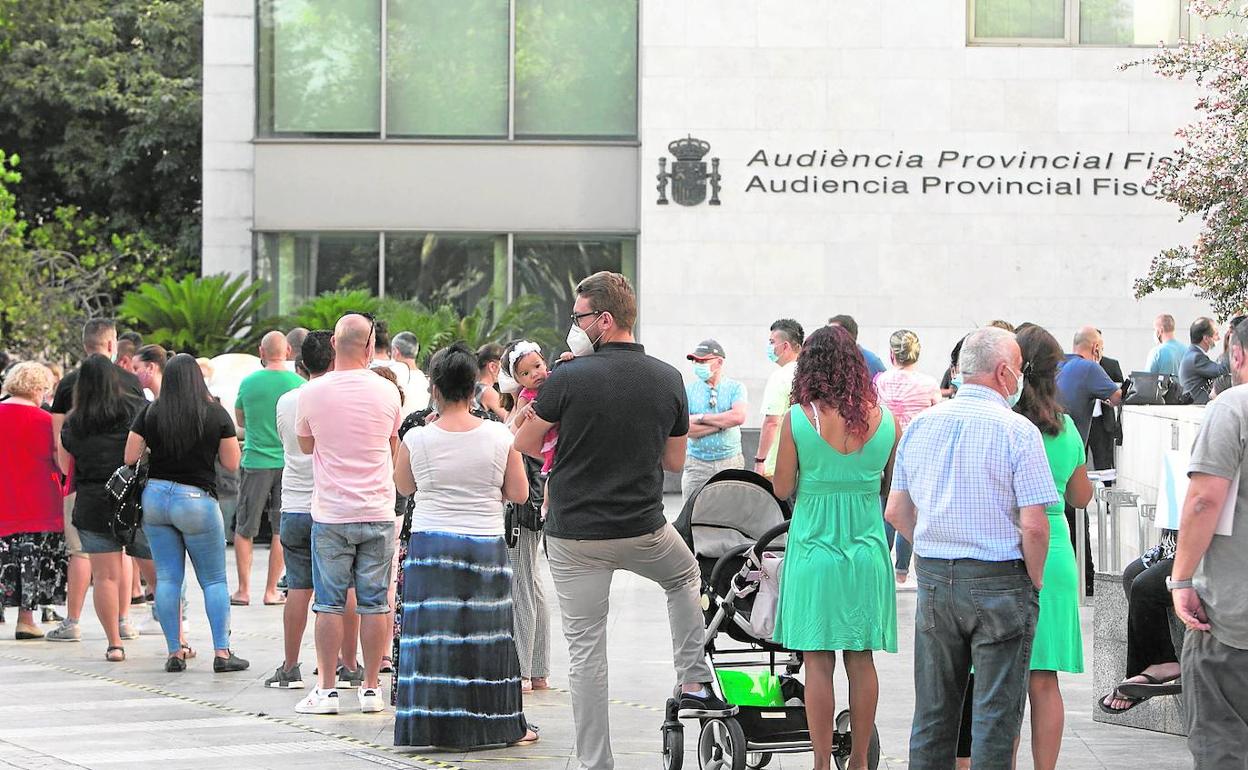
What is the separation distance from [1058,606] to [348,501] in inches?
147

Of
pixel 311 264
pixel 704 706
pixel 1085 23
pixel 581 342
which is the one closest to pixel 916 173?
pixel 1085 23

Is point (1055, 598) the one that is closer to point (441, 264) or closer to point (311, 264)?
point (441, 264)

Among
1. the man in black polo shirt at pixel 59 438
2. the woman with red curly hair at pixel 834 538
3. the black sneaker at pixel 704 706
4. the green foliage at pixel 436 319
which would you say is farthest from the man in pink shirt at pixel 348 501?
the green foliage at pixel 436 319

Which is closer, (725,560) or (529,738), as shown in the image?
(725,560)

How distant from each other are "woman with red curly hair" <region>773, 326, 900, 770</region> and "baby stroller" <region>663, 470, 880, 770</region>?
0.22m

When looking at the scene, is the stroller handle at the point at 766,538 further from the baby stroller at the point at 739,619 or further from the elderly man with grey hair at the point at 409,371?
A: the elderly man with grey hair at the point at 409,371

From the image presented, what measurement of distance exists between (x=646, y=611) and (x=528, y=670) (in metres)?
3.18

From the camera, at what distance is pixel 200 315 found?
70.8ft

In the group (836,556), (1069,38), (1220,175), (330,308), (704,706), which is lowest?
(704,706)

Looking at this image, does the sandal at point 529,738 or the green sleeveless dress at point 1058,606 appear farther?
the sandal at point 529,738

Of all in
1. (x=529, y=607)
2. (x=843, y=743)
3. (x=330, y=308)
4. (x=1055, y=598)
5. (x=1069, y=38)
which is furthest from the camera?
(x=1069, y=38)

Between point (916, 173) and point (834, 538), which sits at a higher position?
point (916, 173)

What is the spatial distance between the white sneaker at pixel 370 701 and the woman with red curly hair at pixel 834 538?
266cm

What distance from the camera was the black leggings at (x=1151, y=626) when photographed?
24.0ft
